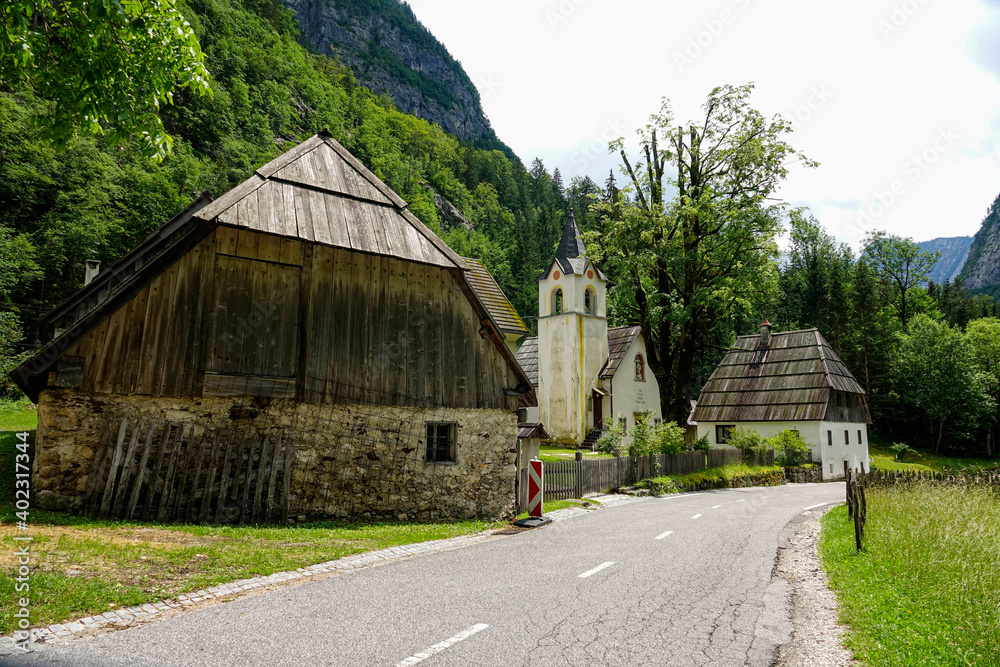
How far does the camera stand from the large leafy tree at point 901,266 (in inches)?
2477

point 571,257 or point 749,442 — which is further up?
point 571,257

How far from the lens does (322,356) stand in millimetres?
12781

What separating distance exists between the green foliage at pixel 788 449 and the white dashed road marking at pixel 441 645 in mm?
30102

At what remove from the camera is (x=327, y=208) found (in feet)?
45.1

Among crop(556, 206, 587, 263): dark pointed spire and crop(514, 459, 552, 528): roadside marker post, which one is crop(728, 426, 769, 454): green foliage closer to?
crop(556, 206, 587, 263): dark pointed spire

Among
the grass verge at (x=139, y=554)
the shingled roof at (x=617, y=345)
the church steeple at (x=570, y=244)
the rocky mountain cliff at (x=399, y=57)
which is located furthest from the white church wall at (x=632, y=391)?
the rocky mountain cliff at (x=399, y=57)

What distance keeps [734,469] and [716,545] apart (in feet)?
59.1

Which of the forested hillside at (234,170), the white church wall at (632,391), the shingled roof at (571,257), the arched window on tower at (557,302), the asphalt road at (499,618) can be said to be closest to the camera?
the asphalt road at (499,618)

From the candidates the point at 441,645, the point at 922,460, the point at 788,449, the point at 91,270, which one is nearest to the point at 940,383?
the point at 922,460

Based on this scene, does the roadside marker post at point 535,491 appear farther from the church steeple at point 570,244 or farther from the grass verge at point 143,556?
the church steeple at point 570,244

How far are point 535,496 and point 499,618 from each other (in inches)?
324

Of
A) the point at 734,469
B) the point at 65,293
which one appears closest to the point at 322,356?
the point at 734,469

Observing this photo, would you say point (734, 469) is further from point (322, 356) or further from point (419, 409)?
point (322, 356)

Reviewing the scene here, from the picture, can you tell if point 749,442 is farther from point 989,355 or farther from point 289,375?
point 989,355
